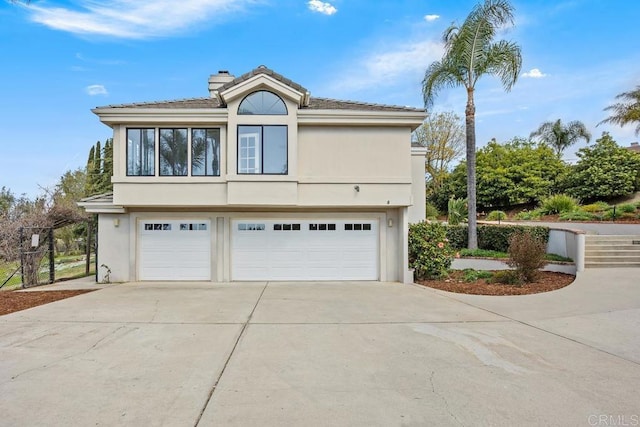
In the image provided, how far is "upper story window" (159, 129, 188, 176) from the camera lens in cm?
1113

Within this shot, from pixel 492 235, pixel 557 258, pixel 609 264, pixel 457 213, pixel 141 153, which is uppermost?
pixel 141 153

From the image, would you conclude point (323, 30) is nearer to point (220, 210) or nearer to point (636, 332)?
Result: point (220, 210)

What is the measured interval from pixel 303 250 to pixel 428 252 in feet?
13.4

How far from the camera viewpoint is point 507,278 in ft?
33.5

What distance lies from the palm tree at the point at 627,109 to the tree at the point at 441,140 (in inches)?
413

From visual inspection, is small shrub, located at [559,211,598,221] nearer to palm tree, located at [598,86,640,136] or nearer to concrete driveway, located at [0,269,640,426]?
palm tree, located at [598,86,640,136]

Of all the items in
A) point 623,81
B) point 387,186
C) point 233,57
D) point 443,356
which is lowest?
point 443,356

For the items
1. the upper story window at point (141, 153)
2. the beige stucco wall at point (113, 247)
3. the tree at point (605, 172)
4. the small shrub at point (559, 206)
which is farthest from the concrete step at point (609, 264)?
the beige stucco wall at point (113, 247)

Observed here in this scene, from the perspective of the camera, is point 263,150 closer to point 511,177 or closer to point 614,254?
point 614,254

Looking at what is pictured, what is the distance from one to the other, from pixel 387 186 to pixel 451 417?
854 cm

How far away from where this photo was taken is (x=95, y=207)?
11.4 metres

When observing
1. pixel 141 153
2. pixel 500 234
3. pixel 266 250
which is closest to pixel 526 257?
pixel 500 234

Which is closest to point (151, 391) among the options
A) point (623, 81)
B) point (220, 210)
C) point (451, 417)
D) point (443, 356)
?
point (451, 417)

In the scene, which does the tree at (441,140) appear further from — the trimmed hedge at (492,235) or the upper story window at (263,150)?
the upper story window at (263,150)
